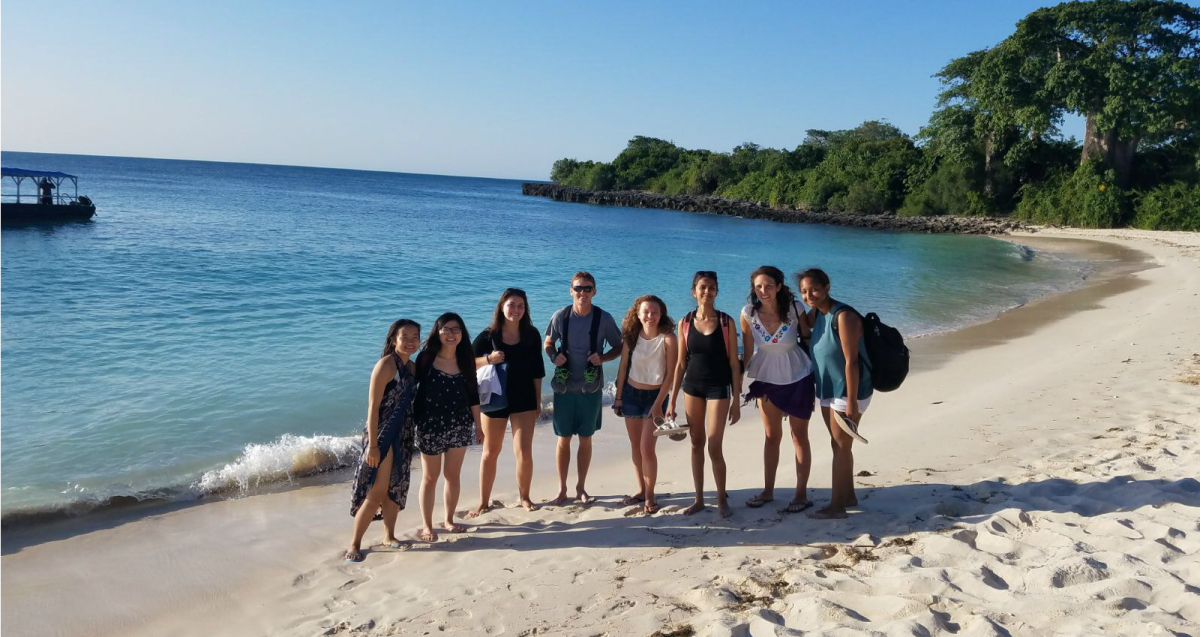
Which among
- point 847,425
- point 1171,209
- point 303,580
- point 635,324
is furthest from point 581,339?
point 1171,209

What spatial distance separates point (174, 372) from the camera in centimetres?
943

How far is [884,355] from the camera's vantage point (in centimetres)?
446

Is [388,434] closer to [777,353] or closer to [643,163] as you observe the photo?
[777,353]

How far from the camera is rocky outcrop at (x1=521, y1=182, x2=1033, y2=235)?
144 ft

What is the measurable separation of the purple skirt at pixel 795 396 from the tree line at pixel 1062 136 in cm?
4166

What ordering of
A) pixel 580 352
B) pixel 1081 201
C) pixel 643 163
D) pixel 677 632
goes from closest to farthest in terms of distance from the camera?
pixel 677 632, pixel 580 352, pixel 1081 201, pixel 643 163

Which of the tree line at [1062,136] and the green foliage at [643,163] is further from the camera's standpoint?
the green foliage at [643,163]

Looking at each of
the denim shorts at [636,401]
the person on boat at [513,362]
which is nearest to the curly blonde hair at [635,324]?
the denim shorts at [636,401]

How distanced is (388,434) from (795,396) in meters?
2.62

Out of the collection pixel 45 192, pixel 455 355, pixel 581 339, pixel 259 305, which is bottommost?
pixel 259 305

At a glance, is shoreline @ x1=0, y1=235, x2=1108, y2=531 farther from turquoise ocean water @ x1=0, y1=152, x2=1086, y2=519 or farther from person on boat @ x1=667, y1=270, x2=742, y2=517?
person on boat @ x1=667, y1=270, x2=742, y2=517

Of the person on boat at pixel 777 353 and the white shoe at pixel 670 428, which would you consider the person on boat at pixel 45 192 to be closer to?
the white shoe at pixel 670 428

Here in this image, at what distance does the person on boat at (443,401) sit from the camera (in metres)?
4.63

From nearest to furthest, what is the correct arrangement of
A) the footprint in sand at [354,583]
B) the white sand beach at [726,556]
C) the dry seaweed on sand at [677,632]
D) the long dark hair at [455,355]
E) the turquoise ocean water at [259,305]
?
the dry seaweed on sand at [677,632] → the white sand beach at [726,556] → the footprint in sand at [354,583] → the long dark hair at [455,355] → the turquoise ocean water at [259,305]
